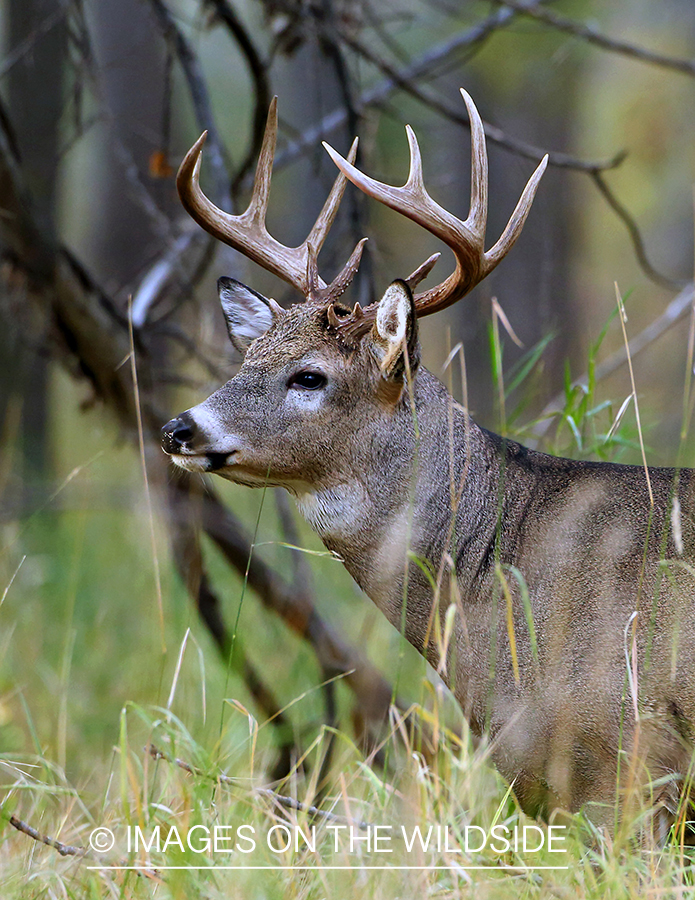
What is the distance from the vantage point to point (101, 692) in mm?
6512

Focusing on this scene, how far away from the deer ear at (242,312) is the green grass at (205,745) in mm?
696

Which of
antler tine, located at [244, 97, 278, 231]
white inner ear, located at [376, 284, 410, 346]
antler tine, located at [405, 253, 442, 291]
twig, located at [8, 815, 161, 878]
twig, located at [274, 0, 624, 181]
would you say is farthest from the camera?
twig, located at [274, 0, 624, 181]

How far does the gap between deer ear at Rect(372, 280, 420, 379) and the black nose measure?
66 cm

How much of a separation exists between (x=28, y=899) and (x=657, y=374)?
16.8 meters

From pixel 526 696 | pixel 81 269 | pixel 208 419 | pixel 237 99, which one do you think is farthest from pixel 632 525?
pixel 237 99

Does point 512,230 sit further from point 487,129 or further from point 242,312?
point 487,129

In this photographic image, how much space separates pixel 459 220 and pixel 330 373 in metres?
0.65

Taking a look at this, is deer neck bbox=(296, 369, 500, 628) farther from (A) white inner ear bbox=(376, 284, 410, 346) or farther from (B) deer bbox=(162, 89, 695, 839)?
(A) white inner ear bbox=(376, 284, 410, 346)

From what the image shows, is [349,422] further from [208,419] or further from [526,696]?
[526,696]

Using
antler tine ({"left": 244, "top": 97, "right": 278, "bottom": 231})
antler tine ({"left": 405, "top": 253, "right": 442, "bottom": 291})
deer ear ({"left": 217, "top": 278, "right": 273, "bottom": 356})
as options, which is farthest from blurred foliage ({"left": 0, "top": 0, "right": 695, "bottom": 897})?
antler tine ({"left": 244, "top": 97, "right": 278, "bottom": 231})

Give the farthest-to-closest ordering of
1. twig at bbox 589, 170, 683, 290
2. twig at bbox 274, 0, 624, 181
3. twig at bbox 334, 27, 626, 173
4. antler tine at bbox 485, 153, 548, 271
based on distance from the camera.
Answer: twig at bbox 274, 0, 624, 181
twig at bbox 334, 27, 626, 173
twig at bbox 589, 170, 683, 290
antler tine at bbox 485, 153, 548, 271

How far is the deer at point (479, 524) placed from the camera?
3.02 m

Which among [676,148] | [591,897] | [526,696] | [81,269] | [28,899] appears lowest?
[28,899]

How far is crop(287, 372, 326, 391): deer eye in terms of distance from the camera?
3535 mm
